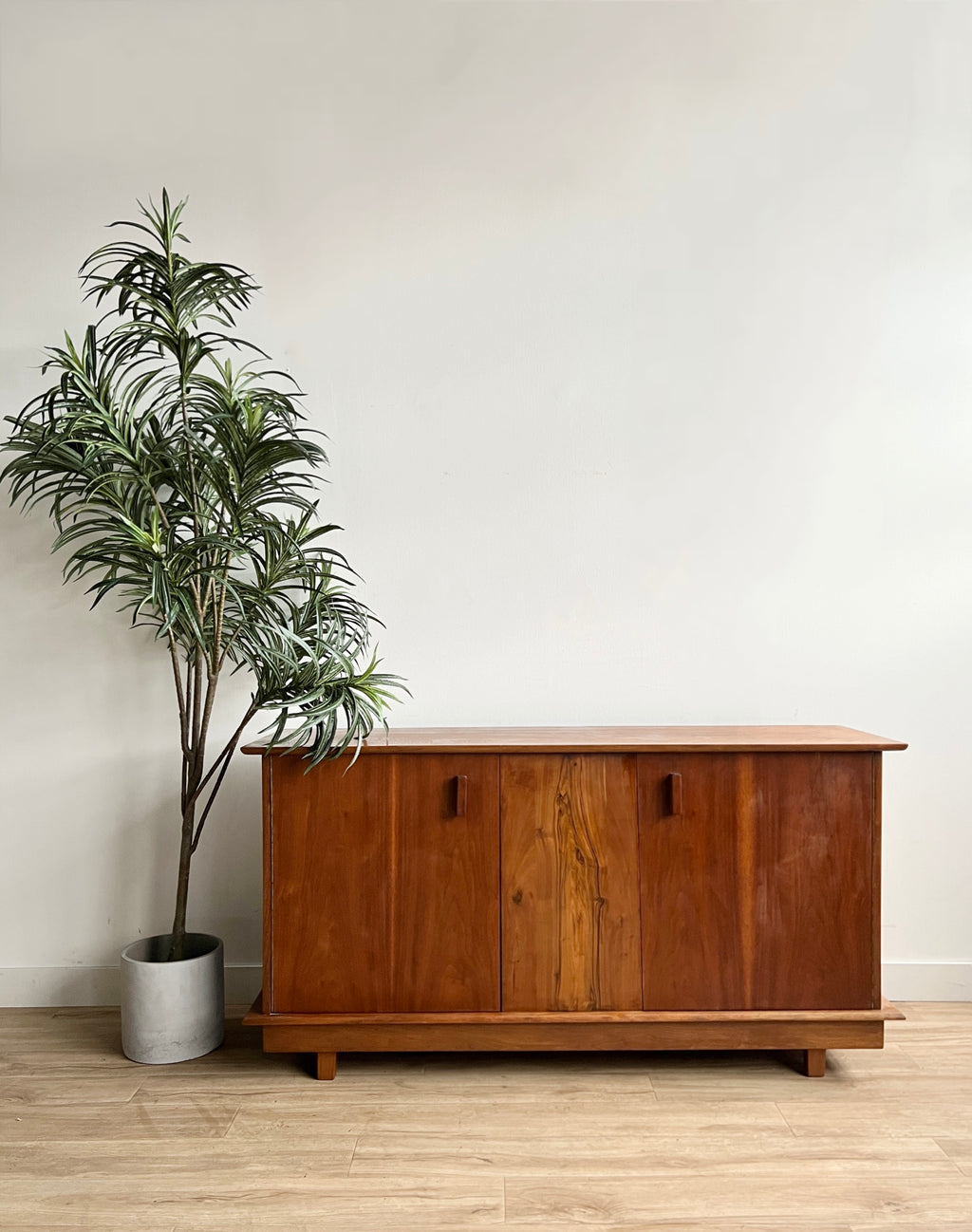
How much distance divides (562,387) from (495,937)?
1.52 metres

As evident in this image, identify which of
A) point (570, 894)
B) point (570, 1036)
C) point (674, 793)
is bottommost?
point (570, 1036)

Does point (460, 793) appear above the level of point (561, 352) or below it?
below

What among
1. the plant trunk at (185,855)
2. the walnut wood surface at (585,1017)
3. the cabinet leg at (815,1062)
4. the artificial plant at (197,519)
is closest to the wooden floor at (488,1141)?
the cabinet leg at (815,1062)

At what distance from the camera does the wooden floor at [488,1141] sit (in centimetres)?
168

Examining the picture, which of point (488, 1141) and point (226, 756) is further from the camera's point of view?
point (226, 756)

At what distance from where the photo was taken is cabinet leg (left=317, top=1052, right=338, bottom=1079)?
7.20 ft

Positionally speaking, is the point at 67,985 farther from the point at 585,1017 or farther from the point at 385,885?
the point at 585,1017

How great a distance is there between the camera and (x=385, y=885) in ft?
7.23

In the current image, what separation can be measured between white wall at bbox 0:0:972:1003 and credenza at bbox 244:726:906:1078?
50cm

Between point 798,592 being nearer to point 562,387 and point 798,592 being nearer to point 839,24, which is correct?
point 562,387

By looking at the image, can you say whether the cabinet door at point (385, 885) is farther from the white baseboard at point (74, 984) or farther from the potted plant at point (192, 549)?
the white baseboard at point (74, 984)

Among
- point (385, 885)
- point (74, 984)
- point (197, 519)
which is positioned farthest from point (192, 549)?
point (74, 984)

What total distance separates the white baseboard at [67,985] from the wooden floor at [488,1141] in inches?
9.2

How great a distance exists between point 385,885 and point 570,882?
43 centimetres
